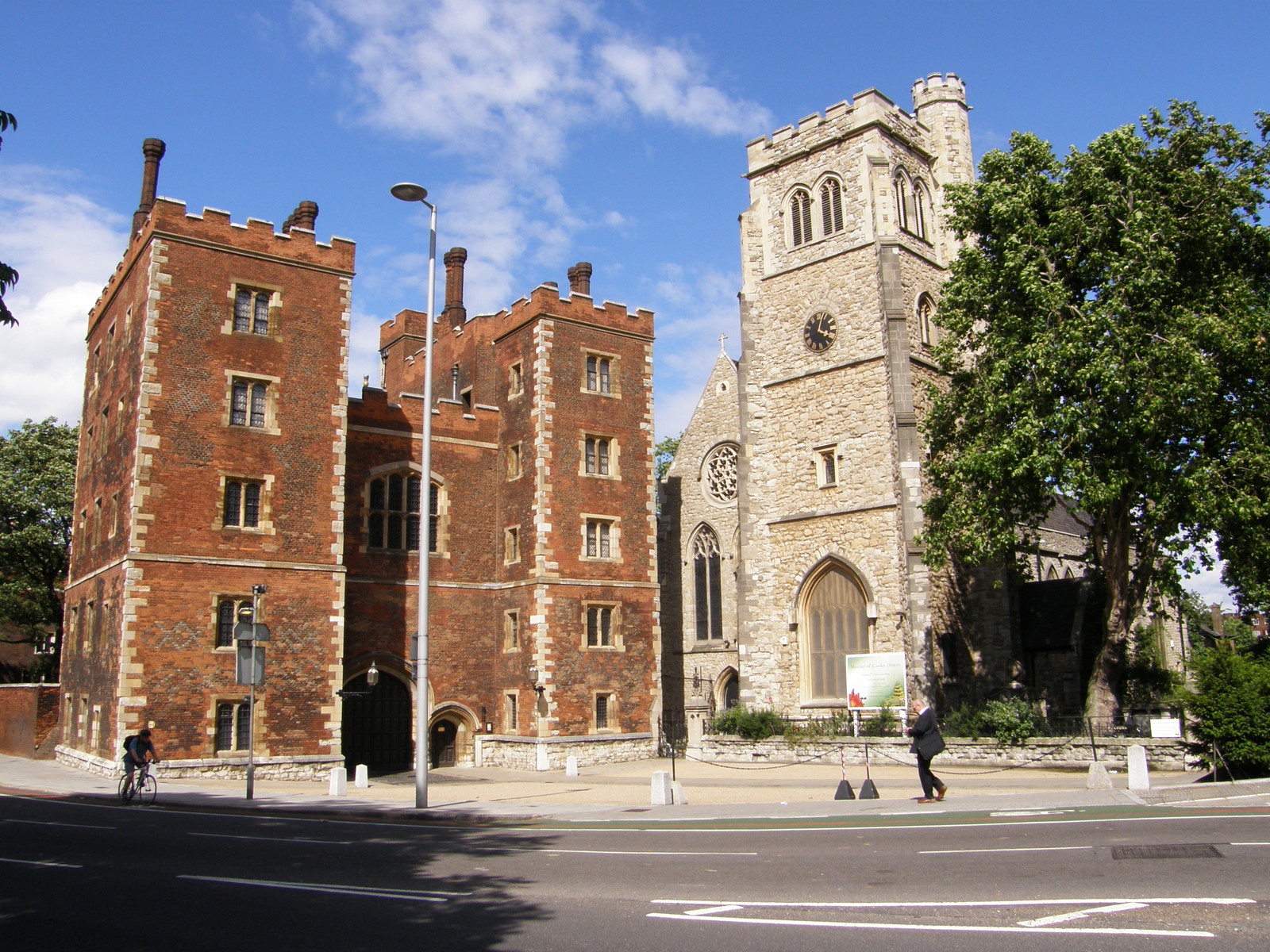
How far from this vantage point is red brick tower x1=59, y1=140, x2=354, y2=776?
25.4m

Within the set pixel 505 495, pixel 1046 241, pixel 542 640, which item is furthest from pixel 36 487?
pixel 1046 241

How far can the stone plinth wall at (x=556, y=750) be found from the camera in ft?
100

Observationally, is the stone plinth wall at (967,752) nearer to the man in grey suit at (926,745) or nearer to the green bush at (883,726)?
the green bush at (883,726)

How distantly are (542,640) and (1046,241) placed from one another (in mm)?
17881

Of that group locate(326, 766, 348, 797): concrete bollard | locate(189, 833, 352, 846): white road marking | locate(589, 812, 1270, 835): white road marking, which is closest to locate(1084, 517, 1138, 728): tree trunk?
locate(589, 812, 1270, 835): white road marking

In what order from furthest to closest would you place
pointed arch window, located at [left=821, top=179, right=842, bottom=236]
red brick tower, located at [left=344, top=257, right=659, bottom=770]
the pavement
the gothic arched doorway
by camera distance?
pointed arch window, located at [left=821, top=179, right=842, bottom=236], the gothic arched doorway, red brick tower, located at [left=344, top=257, right=659, bottom=770], the pavement

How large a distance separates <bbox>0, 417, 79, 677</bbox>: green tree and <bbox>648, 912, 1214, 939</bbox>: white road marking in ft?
131

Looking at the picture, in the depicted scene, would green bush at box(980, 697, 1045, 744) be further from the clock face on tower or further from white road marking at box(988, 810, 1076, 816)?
the clock face on tower

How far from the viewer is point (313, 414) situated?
28625 mm

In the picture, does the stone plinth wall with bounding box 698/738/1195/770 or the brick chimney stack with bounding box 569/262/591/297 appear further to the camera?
the brick chimney stack with bounding box 569/262/591/297

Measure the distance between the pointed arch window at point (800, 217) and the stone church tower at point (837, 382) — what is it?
6 centimetres

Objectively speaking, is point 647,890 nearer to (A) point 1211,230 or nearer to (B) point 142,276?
(A) point 1211,230

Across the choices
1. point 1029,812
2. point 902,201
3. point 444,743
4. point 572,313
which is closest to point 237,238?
point 572,313

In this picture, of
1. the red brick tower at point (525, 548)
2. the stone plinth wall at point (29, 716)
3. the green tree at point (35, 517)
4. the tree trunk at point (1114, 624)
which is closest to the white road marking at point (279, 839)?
the red brick tower at point (525, 548)
